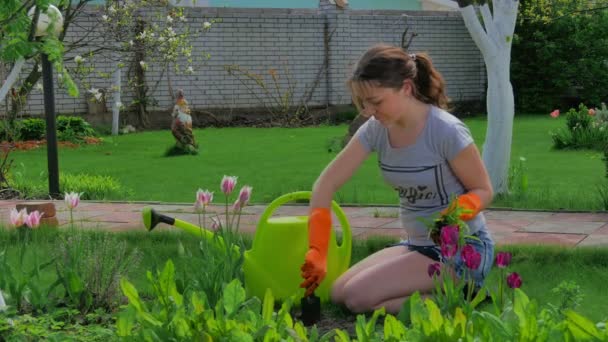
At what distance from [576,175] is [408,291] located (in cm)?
567

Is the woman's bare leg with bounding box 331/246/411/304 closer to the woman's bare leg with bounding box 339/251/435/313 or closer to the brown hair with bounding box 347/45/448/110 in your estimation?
the woman's bare leg with bounding box 339/251/435/313

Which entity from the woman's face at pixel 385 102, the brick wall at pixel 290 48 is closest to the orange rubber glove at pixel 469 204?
the woman's face at pixel 385 102

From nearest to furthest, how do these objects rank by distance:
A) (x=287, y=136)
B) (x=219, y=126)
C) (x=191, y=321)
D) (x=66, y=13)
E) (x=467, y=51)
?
(x=191, y=321), (x=66, y=13), (x=287, y=136), (x=219, y=126), (x=467, y=51)

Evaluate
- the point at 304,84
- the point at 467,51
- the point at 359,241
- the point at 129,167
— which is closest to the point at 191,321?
the point at 359,241

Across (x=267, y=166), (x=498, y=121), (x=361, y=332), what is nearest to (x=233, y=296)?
(x=361, y=332)

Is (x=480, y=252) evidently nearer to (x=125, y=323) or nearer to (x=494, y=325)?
(x=494, y=325)

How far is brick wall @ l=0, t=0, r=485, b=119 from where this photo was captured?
17.3m

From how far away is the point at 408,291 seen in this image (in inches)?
146

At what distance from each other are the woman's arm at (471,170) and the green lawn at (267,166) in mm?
3314

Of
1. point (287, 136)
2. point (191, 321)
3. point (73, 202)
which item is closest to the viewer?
point (191, 321)

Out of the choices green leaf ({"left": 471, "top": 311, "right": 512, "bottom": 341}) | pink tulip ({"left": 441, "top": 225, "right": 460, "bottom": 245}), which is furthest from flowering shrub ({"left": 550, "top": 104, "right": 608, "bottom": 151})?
green leaf ({"left": 471, "top": 311, "right": 512, "bottom": 341})

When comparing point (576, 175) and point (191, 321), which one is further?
point (576, 175)

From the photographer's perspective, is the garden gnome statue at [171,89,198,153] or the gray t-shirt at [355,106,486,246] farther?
the garden gnome statue at [171,89,198,153]

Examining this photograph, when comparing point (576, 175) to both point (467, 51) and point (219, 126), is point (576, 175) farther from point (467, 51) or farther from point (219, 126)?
point (467, 51)
